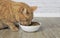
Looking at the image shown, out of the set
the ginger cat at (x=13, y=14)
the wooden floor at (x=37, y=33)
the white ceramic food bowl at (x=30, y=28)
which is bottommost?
the wooden floor at (x=37, y=33)

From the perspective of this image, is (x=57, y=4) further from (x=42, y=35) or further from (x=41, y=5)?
(x=42, y=35)

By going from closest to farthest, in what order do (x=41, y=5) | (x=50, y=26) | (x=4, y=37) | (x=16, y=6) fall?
(x=4, y=37)
(x=16, y=6)
(x=50, y=26)
(x=41, y=5)

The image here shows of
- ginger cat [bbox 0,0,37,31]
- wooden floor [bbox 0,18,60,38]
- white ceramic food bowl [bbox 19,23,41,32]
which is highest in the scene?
ginger cat [bbox 0,0,37,31]

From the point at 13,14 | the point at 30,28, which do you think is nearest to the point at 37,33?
the point at 30,28

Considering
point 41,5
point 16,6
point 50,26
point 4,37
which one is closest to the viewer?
point 4,37

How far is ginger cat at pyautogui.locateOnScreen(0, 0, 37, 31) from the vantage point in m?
1.10

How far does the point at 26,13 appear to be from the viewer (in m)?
1.11

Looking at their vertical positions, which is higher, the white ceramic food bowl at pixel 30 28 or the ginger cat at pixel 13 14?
the ginger cat at pixel 13 14

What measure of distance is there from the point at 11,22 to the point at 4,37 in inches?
6.5

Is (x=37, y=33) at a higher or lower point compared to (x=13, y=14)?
lower

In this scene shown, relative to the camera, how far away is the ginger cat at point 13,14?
110 cm

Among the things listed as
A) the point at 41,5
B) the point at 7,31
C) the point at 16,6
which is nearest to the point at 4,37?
the point at 7,31

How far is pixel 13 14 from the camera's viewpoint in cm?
112

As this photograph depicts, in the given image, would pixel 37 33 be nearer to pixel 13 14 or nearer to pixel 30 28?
pixel 30 28
